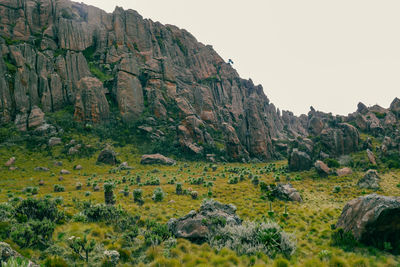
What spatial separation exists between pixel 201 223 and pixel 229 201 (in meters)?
10.9

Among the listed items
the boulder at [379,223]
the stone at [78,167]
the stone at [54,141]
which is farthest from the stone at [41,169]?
the boulder at [379,223]

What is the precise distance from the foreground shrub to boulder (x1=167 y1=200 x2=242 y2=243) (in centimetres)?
70

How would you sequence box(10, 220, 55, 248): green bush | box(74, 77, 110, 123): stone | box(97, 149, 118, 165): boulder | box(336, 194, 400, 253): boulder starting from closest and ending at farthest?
box(10, 220, 55, 248): green bush
box(336, 194, 400, 253): boulder
box(97, 149, 118, 165): boulder
box(74, 77, 110, 123): stone

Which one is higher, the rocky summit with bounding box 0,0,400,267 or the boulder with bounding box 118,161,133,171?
the rocky summit with bounding box 0,0,400,267

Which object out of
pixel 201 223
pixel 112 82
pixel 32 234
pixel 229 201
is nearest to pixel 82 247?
pixel 32 234

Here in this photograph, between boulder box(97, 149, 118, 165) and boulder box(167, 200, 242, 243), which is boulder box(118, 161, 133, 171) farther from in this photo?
boulder box(167, 200, 242, 243)

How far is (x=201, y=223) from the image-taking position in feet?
40.6

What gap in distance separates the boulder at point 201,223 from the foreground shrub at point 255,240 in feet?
2.30

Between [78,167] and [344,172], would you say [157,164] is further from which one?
[344,172]

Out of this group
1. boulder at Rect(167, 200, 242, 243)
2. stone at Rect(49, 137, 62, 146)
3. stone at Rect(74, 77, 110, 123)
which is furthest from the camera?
stone at Rect(74, 77, 110, 123)

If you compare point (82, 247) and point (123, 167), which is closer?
point (82, 247)

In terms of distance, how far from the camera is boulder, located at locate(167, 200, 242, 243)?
11.7 m

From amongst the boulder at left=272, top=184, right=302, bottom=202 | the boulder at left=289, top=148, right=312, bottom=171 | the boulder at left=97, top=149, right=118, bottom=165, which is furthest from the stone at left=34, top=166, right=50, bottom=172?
the boulder at left=289, top=148, right=312, bottom=171

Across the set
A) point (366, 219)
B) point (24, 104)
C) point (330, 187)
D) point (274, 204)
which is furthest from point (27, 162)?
point (330, 187)
